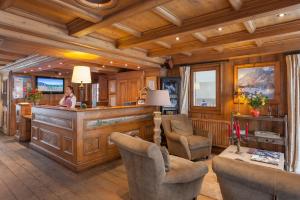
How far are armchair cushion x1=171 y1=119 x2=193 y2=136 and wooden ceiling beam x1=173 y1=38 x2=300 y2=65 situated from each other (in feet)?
5.67

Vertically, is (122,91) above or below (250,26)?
below

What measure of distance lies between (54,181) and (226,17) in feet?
11.7

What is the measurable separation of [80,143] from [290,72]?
4.32 m

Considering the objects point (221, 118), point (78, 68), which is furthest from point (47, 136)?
point (221, 118)

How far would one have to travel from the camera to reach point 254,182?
1278 mm

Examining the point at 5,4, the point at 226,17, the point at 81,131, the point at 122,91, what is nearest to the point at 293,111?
the point at 226,17

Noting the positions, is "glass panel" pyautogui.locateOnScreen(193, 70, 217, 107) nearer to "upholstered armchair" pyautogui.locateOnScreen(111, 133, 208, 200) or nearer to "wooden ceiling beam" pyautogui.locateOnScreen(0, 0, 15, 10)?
"upholstered armchair" pyautogui.locateOnScreen(111, 133, 208, 200)

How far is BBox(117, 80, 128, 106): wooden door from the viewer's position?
6.40 metres

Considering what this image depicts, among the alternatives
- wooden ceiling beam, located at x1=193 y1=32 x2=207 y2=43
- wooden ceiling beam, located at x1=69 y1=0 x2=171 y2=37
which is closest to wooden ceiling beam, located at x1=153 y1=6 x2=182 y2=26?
wooden ceiling beam, located at x1=69 y1=0 x2=171 y2=37

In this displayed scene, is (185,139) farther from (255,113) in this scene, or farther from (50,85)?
(50,85)

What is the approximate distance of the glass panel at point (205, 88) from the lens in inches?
191

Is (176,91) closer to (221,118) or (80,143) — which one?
(221,118)

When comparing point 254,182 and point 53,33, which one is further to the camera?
point 53,33

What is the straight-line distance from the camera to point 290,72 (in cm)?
368
